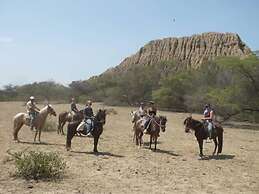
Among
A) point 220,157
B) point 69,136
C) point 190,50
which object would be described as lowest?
point 220,157

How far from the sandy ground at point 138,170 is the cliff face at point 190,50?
298 ft

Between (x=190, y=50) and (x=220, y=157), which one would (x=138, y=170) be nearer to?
(x=220, y=157)

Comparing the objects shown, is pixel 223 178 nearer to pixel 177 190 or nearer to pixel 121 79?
pixel 177 190

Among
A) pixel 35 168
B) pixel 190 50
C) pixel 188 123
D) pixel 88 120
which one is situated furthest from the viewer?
pixel 190 50

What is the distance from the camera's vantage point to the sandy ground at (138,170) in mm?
10500

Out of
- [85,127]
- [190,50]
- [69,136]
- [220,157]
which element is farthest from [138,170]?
[190,50]

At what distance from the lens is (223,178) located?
40.3 ft

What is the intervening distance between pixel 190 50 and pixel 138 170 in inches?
4245

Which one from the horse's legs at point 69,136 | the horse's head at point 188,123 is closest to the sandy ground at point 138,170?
the horse's legs at point 69,136

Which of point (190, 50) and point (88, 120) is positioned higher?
point (190, 50)

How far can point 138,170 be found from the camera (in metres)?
12.8

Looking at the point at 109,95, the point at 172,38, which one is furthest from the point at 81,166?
the point at 172,38

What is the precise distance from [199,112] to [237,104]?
12638 mm

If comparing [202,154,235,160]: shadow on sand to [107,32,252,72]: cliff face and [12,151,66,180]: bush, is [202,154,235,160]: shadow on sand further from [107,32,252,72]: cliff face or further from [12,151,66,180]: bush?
[107,32,252,72]: cliff face
